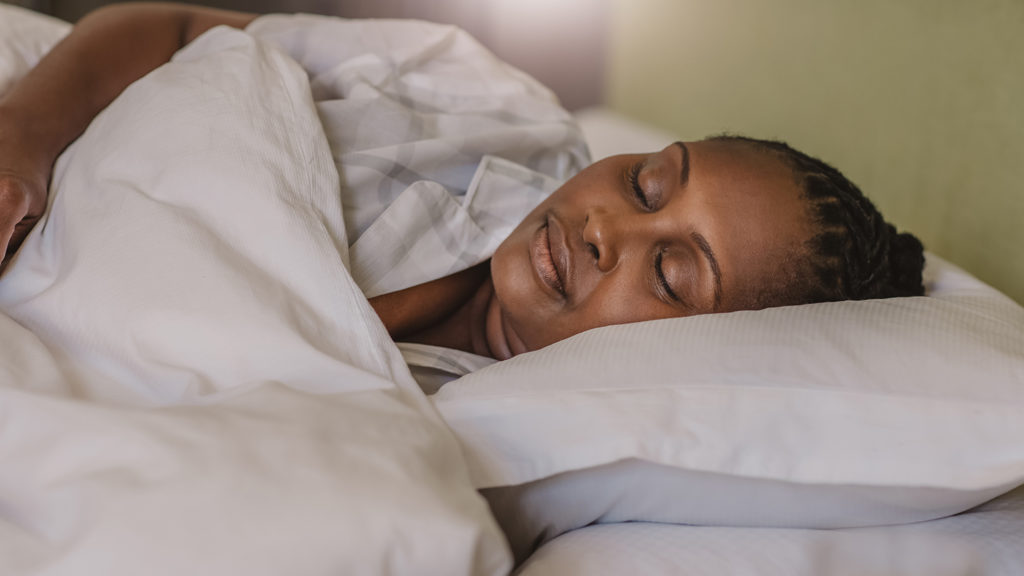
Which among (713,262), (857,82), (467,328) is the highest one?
(857,82)

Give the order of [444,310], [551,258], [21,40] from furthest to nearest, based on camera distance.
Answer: [21,40] → [444,310] → [551,258]

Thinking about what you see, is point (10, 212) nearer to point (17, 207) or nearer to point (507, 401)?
point (17, 207)

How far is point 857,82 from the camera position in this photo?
135 centimetres

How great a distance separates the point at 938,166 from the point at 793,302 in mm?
483

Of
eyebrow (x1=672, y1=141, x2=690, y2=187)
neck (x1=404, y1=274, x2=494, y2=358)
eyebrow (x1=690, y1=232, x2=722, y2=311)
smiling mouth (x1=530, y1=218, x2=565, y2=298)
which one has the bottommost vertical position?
neck (x1=404, y1=274, x2=494, y2=358)

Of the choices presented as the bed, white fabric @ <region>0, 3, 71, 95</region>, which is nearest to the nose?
the bed

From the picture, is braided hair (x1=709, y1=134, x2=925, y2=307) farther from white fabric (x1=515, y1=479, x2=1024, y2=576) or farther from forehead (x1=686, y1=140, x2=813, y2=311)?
white fabric (x1=515, y1=479, x2=1024, y2=576)

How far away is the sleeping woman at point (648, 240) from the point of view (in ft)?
2.79

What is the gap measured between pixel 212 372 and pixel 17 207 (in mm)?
346

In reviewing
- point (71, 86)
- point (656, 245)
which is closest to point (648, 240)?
point (656, 245)

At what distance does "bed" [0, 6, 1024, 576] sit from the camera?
542 millimetres

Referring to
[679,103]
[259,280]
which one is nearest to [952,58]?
[679,103]

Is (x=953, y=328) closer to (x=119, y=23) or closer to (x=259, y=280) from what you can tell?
(x=259, y=280)

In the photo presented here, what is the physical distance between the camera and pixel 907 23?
4.07 feet
